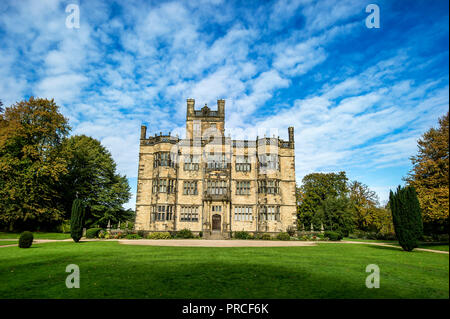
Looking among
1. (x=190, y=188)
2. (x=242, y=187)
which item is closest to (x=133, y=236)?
(x=190, y=188)

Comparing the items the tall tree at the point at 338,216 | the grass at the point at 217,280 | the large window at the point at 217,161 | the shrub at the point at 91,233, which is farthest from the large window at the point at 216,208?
the grass at the point at 217,280

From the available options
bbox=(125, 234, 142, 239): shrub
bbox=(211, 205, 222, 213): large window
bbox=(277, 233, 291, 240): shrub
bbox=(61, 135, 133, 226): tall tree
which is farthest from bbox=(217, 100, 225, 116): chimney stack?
bbox=(125, 234, 142, 239): shrub

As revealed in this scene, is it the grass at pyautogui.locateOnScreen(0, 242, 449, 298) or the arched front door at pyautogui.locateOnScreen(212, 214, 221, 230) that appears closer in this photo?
the grass at pyautogui.locateOnScreen(0, 242, 449, 298)

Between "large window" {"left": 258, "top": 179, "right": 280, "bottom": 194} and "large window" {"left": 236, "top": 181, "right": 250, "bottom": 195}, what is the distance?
68.4 inches

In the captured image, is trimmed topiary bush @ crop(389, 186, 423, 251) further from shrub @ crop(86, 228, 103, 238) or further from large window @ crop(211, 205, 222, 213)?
shrub @ crop(86, 228, 103, 238)

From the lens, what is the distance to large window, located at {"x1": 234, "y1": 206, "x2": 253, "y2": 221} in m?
36.7

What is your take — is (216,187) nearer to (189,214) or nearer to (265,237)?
(189,214)

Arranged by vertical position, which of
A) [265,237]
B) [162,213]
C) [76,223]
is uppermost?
[162,213]

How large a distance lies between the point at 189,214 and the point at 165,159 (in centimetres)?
861

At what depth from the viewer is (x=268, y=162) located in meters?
37.8

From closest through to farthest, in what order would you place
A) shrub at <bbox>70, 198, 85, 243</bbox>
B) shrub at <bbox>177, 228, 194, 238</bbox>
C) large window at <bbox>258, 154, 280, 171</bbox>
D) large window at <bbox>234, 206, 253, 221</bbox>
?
shrub at <bbox>70, 198, 85, 243</bbox> < shrub at <bbox>177, 228, 194, 238</bbox> < large window at <bbox>234, 206, 253, 221</bbox> < large window at <bbox>258, 154, 280, 171</bbox>
